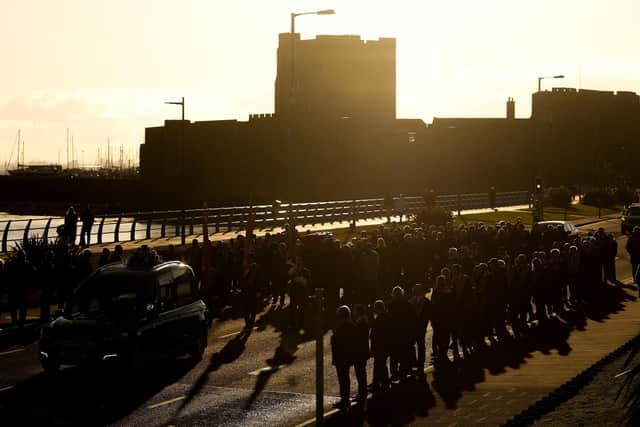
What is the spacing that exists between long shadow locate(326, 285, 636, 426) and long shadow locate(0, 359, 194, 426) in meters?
3.41

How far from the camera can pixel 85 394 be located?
59.5ft

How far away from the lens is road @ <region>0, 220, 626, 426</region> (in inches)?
648

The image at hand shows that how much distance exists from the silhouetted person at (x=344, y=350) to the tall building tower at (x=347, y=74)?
431ft

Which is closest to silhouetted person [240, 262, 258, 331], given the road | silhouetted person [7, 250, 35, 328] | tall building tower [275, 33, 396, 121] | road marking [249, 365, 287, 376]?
the road

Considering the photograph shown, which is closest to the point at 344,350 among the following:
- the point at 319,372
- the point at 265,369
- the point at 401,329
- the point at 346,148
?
the point at 401,329

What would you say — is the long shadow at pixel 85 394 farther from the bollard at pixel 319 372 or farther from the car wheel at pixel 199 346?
the bollard at pixel 319 372

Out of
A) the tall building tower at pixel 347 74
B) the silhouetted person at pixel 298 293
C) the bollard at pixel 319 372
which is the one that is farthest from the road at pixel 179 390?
the tall building tower at pixel 347 74

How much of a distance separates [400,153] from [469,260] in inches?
3669

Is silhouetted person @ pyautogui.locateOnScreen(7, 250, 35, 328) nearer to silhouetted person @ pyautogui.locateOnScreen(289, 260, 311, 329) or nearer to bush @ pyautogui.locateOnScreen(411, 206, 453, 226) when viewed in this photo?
silhouetted person @ pyautogui.locateOnScreen(289, 260, 311, 329)

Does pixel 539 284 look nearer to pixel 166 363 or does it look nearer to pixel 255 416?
pixel 166 363

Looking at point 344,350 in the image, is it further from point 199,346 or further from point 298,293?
point 298,293

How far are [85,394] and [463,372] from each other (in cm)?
659

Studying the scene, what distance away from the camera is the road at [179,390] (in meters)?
16.5

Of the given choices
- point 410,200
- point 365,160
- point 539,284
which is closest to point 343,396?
point 539,284
